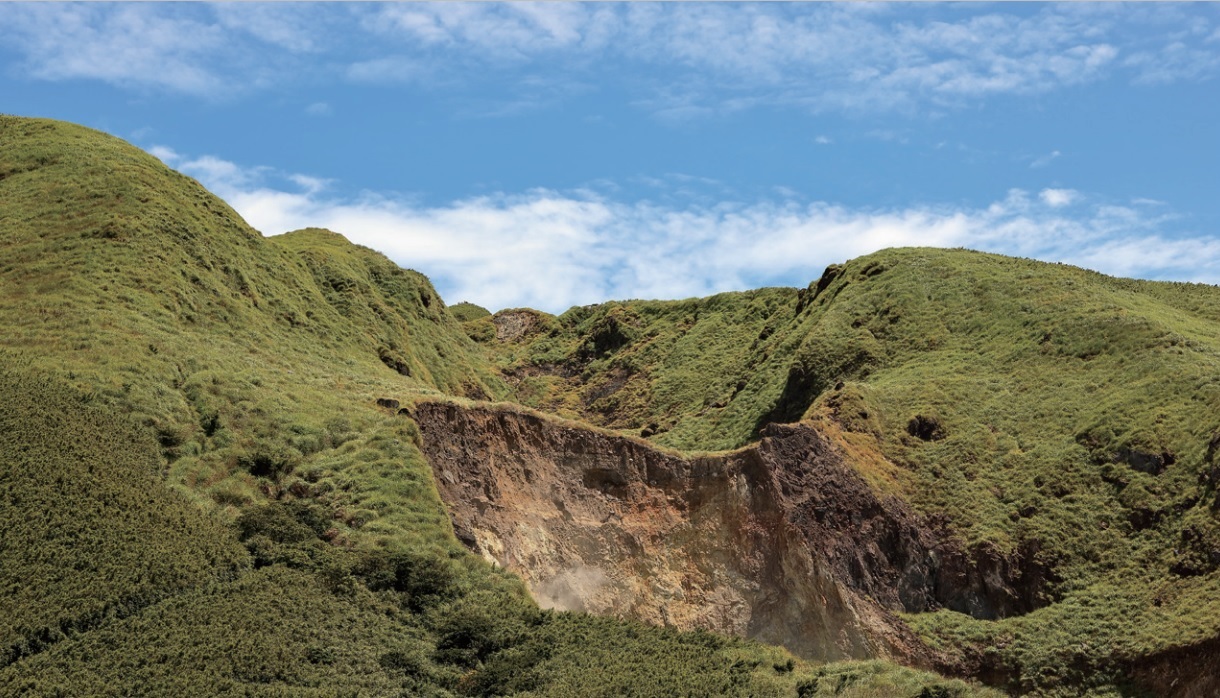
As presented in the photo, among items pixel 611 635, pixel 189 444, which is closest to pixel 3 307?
pixel 189 444

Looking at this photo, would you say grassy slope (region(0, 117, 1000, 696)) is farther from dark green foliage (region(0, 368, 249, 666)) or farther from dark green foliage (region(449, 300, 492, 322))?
dark green foliage (region(449, 300, 492, 322))

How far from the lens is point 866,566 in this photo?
5175cm

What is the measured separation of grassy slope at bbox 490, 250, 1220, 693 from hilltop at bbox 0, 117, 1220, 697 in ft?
0.54

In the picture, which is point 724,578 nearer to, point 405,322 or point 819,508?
point 819,508

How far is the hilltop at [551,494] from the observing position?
39.8 metres

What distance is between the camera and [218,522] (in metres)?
43.9

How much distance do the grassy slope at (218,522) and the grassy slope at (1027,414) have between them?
940cm

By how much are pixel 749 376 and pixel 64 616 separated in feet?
153

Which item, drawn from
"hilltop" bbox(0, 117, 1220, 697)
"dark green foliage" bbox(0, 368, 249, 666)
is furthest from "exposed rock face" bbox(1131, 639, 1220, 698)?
"dark green foliage" bbox(0, 368, 249, 666)

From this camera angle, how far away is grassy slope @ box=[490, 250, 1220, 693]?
48062 millimetres

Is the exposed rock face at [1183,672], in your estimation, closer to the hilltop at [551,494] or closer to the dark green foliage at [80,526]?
the hilltop at [551,494]

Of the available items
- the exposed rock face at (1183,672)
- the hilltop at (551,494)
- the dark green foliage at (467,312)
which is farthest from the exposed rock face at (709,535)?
the dark green foliage at (467,312)

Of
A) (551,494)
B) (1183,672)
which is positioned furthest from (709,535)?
(1183,672)

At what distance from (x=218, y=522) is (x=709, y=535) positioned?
1861cm
